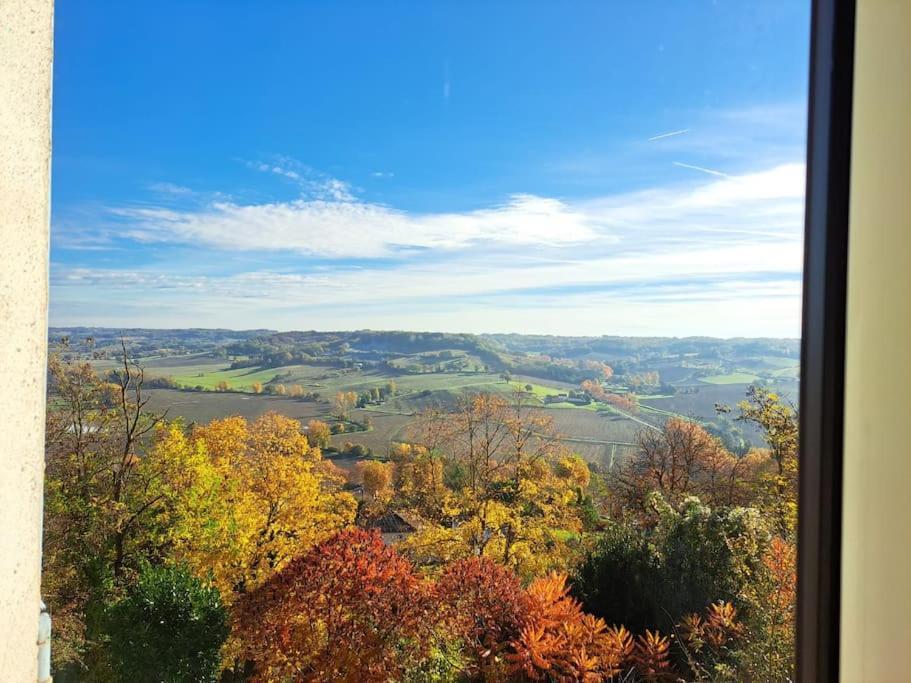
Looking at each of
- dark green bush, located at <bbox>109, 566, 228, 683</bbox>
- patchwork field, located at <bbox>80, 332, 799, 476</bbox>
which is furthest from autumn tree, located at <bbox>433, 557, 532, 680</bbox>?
dark green bush, located at <bbox>109, 566, 228, 683</bbox>

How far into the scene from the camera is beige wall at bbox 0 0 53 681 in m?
0.58

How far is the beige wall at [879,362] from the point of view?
708 mm

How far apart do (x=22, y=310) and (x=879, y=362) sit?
0.91 metres

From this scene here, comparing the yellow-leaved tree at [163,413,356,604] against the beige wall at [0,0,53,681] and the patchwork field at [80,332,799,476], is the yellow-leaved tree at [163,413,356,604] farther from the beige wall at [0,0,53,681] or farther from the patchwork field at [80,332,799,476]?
the beige wall at [0,0,53,681]

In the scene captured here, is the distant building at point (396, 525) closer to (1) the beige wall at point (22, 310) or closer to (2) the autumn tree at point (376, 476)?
(2) the autumn tree at point (376, 476)

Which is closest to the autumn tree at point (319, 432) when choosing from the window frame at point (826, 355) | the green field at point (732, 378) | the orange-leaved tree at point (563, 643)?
the orange-leaved tree at point (563, 643)

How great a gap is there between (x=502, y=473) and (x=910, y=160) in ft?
6.17

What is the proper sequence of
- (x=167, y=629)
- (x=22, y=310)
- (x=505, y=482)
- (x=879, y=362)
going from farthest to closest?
(x=505, y=482), (x=167, y=629), (x=879, y=362), (x=22, y=310)

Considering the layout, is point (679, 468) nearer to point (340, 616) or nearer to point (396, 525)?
point (396, 525)

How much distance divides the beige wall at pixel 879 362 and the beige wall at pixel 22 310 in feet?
2.96

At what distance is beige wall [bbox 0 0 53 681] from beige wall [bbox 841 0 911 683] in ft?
2.96

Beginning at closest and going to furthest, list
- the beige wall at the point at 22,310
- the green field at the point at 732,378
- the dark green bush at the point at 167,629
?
the beige wall at the point at 22,310
the dark green bush at the point at 167,629
the green field at the point at 732,378

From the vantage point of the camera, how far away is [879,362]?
75 cm

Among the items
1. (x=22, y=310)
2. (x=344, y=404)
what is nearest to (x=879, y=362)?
(x=22, y=310)
